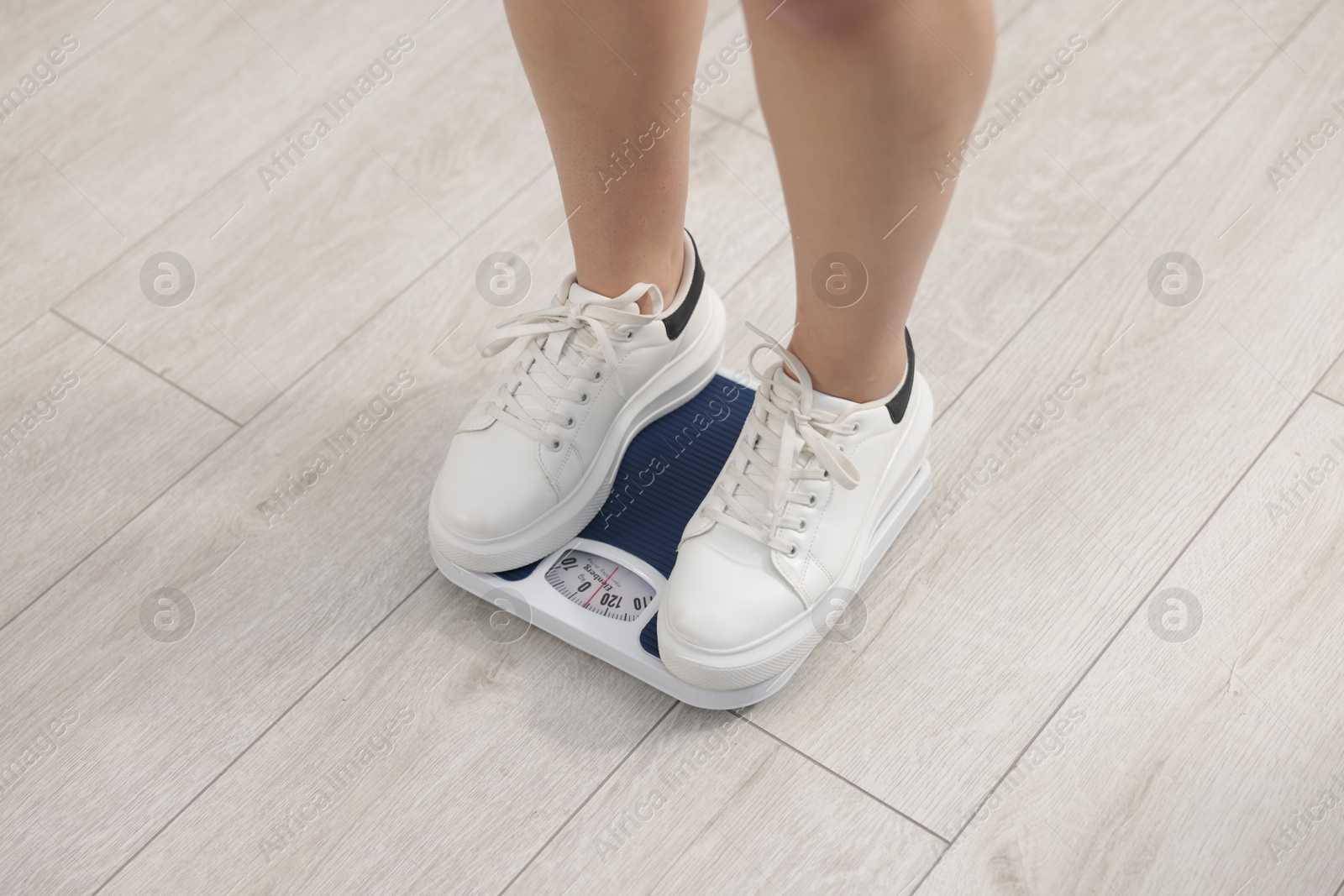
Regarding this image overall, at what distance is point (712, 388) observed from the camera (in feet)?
3.60

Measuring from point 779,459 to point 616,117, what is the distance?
30 cm

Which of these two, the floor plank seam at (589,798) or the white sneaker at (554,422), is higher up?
the white sneaker at (554,422)

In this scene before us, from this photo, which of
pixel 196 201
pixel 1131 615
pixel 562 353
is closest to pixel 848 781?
pixel 1131 615

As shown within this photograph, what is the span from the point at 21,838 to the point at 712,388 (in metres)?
0.69

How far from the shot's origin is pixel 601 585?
979 millimetres

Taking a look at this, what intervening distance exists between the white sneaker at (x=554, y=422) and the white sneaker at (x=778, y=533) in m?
0.12

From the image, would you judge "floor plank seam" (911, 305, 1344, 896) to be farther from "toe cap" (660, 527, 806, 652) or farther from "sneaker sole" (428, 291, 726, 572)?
"sneaker sole" (428, 291, 726, 572)

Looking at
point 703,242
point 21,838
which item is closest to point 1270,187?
point 703,242

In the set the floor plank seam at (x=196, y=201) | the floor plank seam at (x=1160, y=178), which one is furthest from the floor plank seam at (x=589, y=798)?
the floor plank seam at (x=196, y=201)

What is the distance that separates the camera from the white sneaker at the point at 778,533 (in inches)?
34.6

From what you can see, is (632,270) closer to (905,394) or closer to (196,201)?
(905,394)

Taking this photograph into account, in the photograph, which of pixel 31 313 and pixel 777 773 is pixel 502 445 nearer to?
pixel 777 773

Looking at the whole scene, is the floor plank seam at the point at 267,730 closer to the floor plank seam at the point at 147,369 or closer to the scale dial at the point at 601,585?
the scale dial at the point at 601,585

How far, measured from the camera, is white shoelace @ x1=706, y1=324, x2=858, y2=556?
89cm
